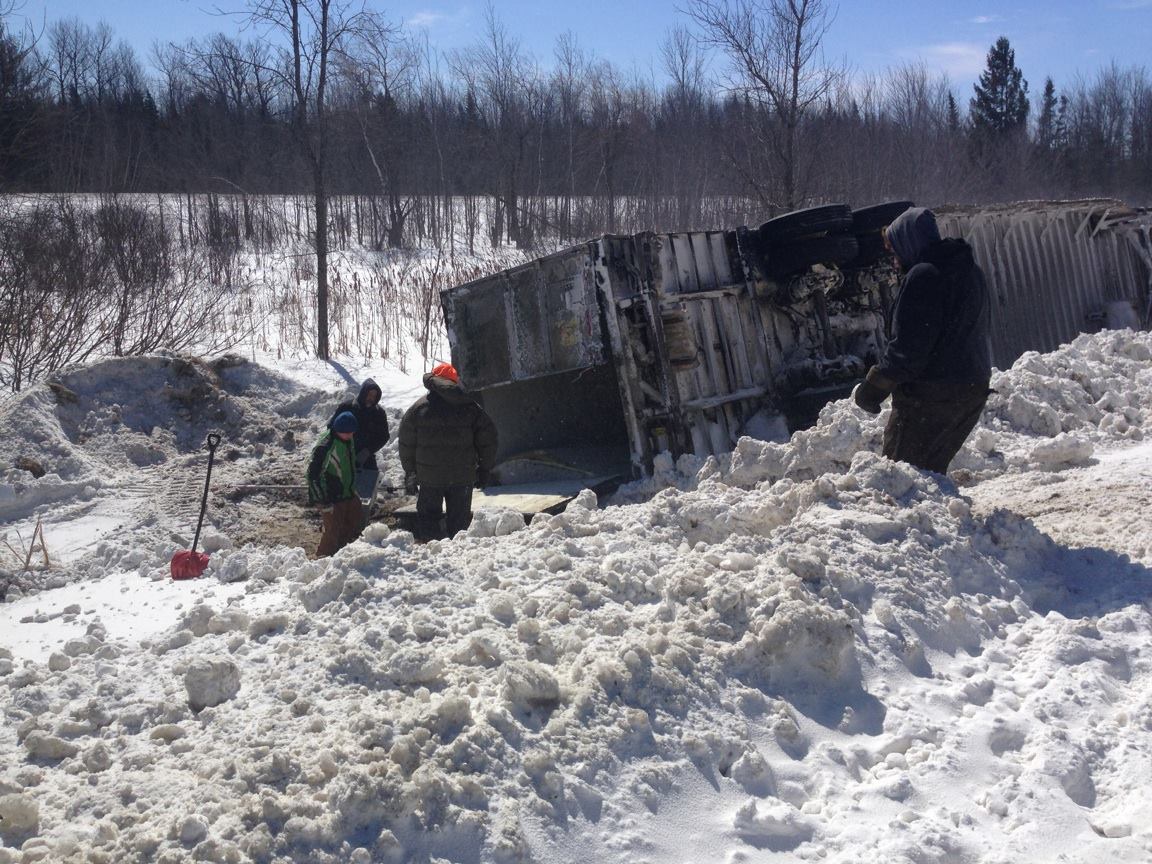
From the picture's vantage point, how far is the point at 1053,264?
1391 cm

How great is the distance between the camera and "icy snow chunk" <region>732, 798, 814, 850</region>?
2896 millimetres

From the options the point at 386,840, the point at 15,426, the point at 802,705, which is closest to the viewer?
the point at 386,840

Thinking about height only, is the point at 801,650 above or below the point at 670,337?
below

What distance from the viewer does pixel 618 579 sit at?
4180 mm

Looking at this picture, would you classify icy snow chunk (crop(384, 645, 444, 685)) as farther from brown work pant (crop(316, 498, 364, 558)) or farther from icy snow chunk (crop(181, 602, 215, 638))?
brown work pant (crop(316, 498, 364, 558))

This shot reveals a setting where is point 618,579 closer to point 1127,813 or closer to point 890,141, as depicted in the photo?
point 1127,813

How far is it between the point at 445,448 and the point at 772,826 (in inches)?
188

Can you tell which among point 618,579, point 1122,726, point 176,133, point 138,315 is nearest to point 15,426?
point 138,315

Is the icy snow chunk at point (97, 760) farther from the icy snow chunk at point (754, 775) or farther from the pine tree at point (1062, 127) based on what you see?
the pine tree at point (1062, 127)

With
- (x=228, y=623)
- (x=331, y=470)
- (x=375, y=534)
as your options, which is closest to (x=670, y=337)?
(x=331, y=470)

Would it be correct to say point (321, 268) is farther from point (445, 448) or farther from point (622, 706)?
point (622, 706)

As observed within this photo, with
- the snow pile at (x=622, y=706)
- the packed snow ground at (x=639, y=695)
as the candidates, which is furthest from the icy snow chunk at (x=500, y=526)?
the snow pile at (x=622, y=706)

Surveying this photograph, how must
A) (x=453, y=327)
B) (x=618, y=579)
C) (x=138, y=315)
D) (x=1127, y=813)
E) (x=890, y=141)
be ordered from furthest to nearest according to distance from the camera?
(x=890, y=141) → (x=138, y=315) → (x=453, y=327) → (x=618, y=579) → (x=1127, y=813)

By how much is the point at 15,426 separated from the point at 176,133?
28779mm
